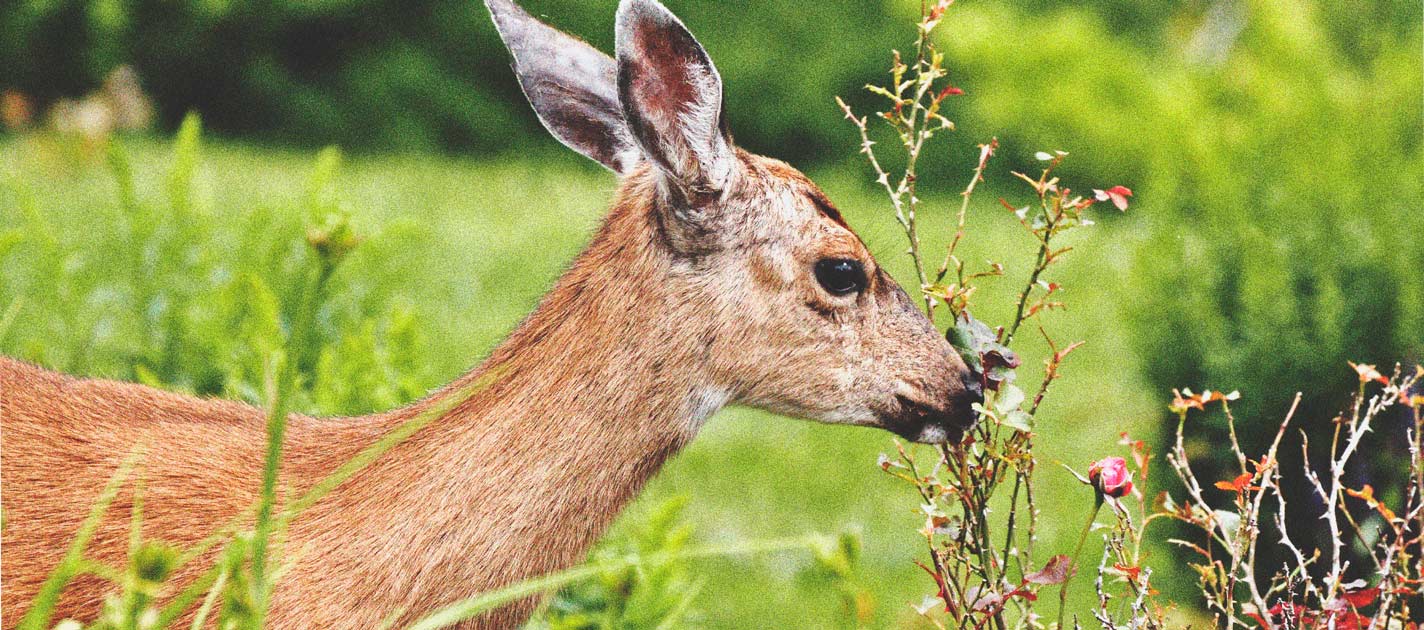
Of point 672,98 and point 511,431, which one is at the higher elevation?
point 672,98

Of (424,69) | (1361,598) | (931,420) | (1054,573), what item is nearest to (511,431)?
(931,420)

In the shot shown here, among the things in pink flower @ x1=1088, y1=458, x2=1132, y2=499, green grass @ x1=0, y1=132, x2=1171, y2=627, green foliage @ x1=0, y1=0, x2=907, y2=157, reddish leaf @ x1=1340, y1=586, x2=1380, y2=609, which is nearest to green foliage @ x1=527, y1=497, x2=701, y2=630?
green grass @ x1=0, y1=132, x2=1171, y2=627

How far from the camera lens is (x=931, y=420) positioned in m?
3.04

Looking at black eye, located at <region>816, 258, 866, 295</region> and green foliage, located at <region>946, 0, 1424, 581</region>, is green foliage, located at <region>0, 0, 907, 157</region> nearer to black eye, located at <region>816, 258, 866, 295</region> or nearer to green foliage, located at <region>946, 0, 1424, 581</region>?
green foliage, located at <region>946, 0, 1424, 581</region>

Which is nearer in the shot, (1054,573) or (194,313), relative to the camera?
(1054,573)

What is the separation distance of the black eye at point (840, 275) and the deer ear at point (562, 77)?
1.42 ft

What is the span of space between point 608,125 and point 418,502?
2.88 feet

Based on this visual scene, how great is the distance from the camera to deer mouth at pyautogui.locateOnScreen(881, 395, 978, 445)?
9.88ft

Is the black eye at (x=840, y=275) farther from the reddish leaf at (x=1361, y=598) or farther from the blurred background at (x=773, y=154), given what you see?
the reddish leaf at (x=1361, y=598)

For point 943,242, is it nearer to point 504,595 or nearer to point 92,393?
point 92,393

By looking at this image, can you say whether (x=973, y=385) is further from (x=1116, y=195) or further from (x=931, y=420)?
(x=1116, y=195)

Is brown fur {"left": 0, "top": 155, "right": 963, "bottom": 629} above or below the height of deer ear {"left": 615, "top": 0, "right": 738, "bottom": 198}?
below

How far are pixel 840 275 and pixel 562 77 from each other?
65 cm

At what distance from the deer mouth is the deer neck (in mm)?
348
